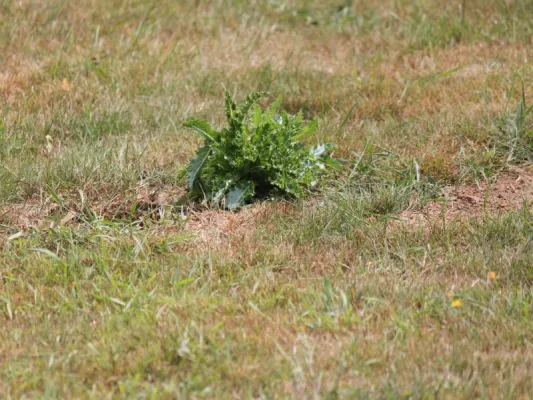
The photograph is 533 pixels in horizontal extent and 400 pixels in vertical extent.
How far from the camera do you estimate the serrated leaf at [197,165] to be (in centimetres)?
455

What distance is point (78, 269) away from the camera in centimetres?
396

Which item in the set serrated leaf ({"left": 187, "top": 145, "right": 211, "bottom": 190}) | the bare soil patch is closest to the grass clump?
serrated leaf ({"left": 187, "top": 145, "right": 211, "bottom": 190})

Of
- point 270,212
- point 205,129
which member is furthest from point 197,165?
point 270,212

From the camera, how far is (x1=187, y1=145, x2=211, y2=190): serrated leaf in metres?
4.55

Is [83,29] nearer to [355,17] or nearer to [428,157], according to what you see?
[355,17]

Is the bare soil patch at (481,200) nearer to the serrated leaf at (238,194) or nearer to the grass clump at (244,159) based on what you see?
the grass clump at (244,159)

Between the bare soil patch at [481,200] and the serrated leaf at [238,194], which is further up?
the bare soil patch at [481,200]

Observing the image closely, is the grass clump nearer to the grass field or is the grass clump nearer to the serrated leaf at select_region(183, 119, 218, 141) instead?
the serrated leaf at select_region(183, 119, 218, 141)

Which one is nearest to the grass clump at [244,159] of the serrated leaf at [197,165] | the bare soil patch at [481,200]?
the serrated leaf at [197,165]

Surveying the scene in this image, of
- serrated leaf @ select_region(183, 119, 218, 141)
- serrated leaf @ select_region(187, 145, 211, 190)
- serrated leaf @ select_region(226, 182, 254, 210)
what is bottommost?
serrated leaf @ select_region(226, 182, 254, 210)

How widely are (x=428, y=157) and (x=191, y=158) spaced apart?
4.52 ft

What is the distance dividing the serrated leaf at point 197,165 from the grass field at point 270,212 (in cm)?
17

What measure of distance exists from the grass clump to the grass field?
0.11 metres

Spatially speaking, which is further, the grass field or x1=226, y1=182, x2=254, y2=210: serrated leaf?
x1=226, y1=182, x2=254, y2=210: serrated leaf
